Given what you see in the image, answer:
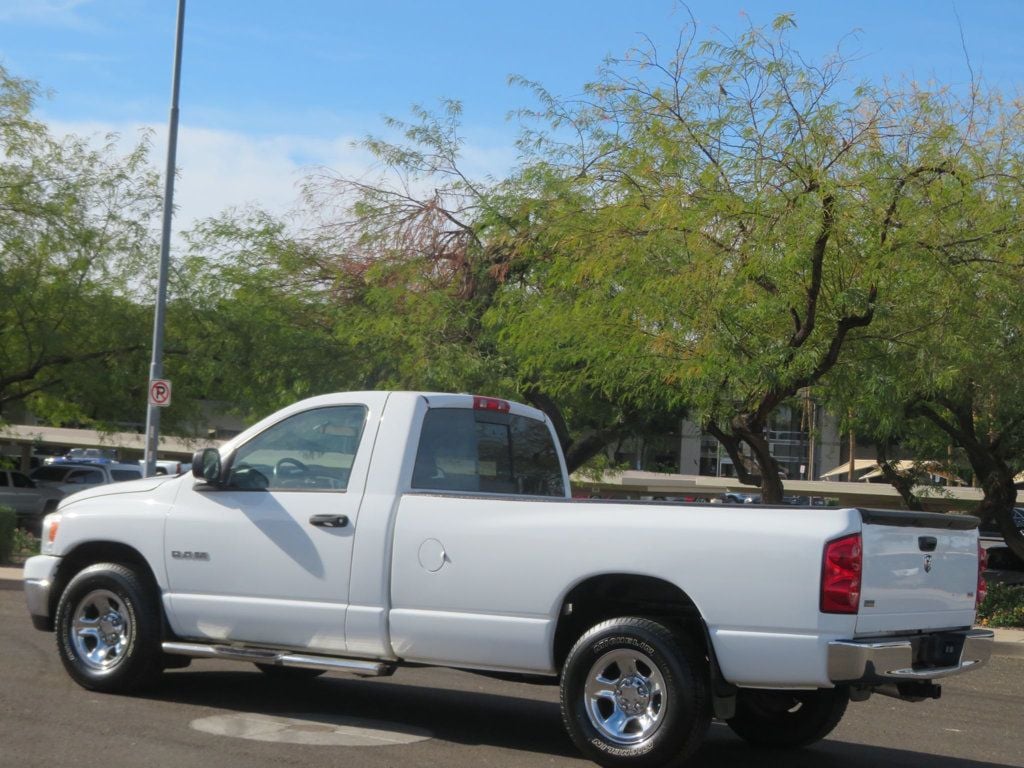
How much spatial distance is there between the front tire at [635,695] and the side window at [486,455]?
5.14ft

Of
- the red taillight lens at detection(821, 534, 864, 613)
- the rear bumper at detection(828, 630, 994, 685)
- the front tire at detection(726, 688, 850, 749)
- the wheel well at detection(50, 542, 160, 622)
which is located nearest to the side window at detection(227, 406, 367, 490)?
the wheel well at detection(50, 542, 160, 622)

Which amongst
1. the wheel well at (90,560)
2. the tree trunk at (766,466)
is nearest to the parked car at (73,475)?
the tree trunk at (766,466)

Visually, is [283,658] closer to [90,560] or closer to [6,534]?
[90,560]

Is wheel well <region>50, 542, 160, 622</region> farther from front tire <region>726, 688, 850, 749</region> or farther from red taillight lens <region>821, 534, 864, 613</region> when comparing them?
red taillight lens <region>821, 534, 864, 613</region>

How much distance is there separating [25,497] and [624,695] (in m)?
27.8

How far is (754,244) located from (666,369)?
6.25 ft

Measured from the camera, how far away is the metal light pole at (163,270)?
67.5 feet

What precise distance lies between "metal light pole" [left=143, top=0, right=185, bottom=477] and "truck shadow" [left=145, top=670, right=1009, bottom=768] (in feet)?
37.6

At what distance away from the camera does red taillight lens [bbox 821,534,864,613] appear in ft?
20.3

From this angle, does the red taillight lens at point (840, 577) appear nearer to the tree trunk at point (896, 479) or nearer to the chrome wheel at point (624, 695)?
the chrome wheel at point (624, 695)

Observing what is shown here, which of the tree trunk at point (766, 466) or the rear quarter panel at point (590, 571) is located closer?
the rear quarter panel at point (590, 571)

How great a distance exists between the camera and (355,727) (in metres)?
7.79

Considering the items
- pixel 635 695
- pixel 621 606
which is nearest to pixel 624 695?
pixel 635 695

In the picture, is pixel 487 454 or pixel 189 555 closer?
pixel 189 555
